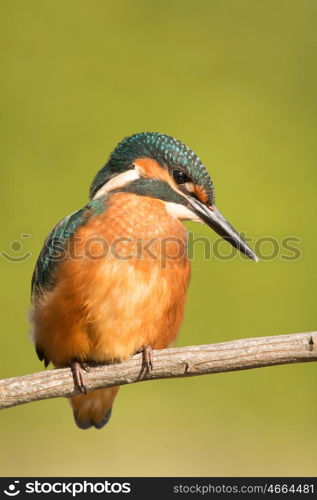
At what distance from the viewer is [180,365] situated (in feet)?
8.23

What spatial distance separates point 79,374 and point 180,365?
391 mm

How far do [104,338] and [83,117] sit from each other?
1.69 metres

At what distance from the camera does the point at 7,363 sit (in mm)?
3779

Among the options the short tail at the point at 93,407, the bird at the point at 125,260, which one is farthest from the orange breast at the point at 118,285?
the short tail at the point at 93,407

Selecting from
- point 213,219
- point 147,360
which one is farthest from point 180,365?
point 213,219

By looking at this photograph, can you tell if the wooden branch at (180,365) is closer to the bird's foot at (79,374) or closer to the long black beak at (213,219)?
the bird's foot at (79,374)

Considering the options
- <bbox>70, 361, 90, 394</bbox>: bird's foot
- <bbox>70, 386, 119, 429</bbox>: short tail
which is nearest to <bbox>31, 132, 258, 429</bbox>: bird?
<bbox>70, 361, 90, 394</bbox>: bird's foot

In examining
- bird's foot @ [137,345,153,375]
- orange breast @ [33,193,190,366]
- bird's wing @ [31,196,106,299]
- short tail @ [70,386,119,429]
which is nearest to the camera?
bird's foot @ [137,345,153,375]

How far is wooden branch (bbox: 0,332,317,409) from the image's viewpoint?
2.38 meters

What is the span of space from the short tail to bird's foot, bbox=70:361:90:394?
522 mm

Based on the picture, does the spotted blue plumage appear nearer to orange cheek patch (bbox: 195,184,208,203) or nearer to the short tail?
orange cheek patch (bbox: 195,184,208,203)

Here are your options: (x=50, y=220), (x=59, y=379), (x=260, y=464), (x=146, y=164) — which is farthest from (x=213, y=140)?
(x=59, y=379)

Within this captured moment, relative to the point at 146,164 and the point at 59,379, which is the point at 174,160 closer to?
the point at 146,164

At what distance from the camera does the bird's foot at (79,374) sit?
2.69 m
